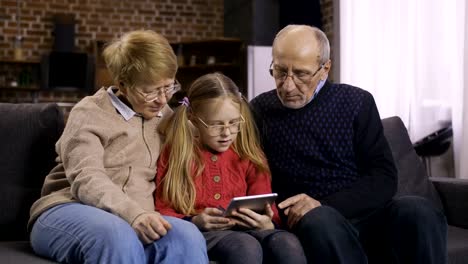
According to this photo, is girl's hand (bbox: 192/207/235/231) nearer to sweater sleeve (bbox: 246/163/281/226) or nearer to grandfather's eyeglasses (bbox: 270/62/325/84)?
sweater sleeve (bbox: 246/163/281/226)

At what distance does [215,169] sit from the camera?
1.92m

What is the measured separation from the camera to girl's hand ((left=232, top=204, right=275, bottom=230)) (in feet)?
5.67

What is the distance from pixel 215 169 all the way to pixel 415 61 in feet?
6.73

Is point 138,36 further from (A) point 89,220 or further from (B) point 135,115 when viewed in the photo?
(A) point 89,220

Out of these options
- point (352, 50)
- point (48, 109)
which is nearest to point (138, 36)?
point (48, 109)

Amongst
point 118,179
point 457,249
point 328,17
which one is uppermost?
point 328,17

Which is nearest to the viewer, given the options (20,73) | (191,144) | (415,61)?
(191,144)

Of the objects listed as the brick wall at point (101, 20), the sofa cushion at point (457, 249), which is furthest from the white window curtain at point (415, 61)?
the brick wall at point (101, 20)

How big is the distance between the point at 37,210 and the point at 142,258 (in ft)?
1.34

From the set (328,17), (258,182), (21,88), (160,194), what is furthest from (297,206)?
(21,88)

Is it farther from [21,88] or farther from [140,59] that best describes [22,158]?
[21,88]

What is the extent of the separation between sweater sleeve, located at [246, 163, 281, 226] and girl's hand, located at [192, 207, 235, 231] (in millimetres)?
189

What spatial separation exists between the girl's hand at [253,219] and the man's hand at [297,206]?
6 cm

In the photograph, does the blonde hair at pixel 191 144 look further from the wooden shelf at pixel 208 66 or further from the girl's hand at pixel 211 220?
the wooden shelf at pixel 208 66
